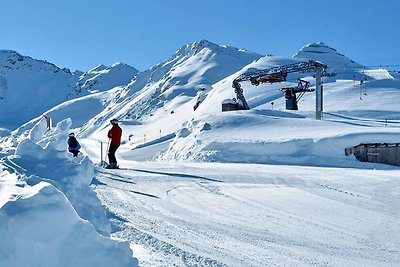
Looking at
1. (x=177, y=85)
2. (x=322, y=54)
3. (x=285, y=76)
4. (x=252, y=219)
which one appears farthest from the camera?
(x=322, y=54)

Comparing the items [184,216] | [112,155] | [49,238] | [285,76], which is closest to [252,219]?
[184,216]

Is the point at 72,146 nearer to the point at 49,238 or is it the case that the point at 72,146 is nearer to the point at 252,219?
the point at 252,219

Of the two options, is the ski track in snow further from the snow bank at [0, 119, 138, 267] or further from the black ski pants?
the black ski pants

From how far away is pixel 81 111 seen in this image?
558 feet

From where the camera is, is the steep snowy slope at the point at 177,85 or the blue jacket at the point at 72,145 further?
the steep snowy slope at the point at 177,85

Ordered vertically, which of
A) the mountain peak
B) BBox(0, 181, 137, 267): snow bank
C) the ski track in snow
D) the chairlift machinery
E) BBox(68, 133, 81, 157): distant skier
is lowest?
the ski track in snow

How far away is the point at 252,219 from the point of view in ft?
21.4

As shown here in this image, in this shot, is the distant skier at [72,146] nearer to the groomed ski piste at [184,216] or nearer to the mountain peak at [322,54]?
the groomed ski piste at [184,216]

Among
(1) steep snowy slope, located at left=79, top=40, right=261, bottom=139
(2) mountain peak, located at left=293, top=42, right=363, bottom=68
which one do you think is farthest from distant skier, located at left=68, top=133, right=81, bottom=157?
(2) mountain peak, located at left=293, top=42, right=363, bottom=68

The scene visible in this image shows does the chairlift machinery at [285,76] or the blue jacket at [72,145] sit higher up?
the chairlift machinery at [285,76]

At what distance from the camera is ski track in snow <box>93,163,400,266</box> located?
4.91m

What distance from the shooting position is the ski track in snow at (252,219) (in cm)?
491

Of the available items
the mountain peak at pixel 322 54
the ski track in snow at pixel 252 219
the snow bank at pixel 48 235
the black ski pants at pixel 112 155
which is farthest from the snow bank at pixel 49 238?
the mountain peak at pixel 322 54

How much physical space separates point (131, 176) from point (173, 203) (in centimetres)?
355
